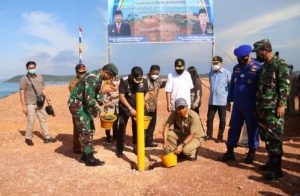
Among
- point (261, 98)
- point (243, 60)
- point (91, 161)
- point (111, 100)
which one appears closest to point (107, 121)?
point (91, 161)

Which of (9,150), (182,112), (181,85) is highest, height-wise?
(181,85)

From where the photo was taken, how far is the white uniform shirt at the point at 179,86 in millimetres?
6539

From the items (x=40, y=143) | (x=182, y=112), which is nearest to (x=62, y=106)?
(x=40, y=143)

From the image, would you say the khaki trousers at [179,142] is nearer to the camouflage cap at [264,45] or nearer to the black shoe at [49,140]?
the camouflage cap at [264,45]

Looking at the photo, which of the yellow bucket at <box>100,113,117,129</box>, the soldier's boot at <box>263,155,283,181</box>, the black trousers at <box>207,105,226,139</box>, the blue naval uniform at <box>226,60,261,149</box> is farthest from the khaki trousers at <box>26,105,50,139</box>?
the soldier's boot at <box>263,155,283,181</box>

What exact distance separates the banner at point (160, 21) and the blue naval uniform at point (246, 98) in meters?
9.49

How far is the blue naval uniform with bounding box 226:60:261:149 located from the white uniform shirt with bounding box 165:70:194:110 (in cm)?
123

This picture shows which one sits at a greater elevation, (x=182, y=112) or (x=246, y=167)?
(x=182, y=112)

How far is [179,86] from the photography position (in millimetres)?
6551

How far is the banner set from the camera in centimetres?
1445

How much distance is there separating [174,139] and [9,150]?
12.2ft

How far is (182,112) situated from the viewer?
551 centimetres

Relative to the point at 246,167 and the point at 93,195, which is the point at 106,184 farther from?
the point at 246,167

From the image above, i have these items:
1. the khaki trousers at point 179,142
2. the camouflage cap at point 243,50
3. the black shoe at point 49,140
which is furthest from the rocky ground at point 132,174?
the camouflage cap at point 243,50
